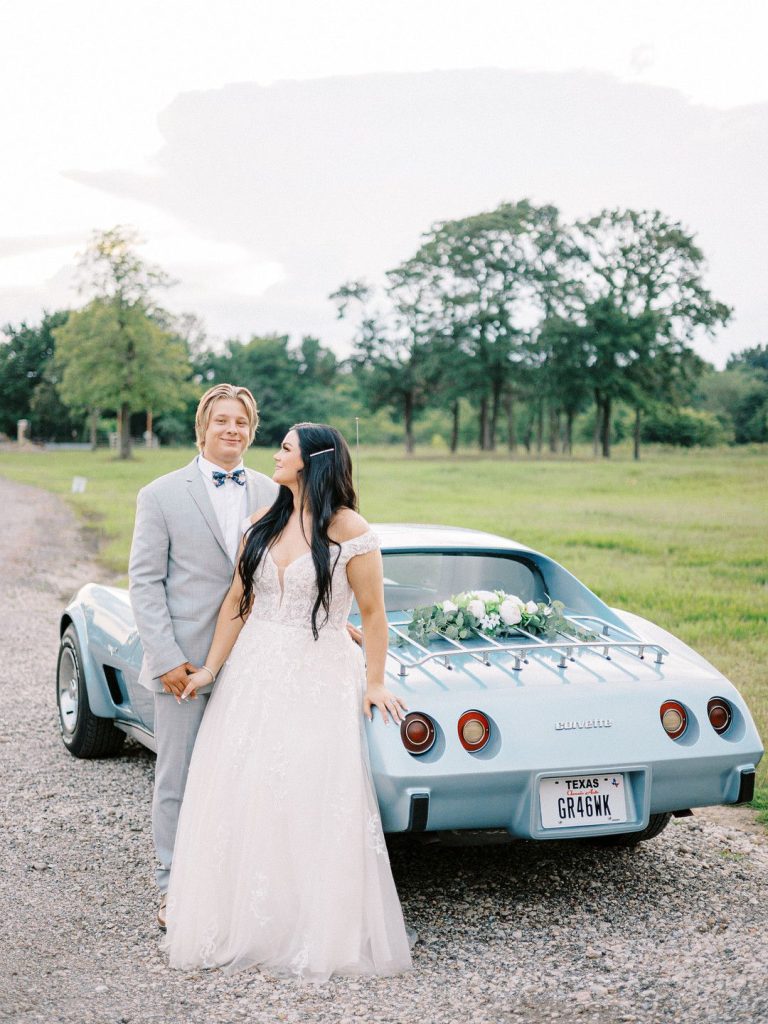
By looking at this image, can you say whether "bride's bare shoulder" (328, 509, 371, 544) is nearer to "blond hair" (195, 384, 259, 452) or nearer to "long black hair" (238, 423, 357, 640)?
"long black hair" (238, 423, 357, 640)

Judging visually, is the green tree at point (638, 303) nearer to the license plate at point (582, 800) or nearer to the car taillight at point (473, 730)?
the license plate at point (582, 800)

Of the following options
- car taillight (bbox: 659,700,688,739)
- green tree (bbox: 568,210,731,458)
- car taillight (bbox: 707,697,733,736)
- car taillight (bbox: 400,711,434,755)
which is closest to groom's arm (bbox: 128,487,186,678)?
car taillight (bbox: 400,711,434,755)

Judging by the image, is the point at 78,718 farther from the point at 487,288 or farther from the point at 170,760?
the point at 487,288

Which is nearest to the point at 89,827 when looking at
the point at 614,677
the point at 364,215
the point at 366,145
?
the point at 614,677

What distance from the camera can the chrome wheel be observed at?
18.3ft

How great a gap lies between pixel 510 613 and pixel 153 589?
1.39 meters

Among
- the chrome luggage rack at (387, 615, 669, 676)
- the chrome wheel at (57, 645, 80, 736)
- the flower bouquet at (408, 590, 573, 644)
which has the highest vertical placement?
the flower bouquet at (408, 590, 573, 644)

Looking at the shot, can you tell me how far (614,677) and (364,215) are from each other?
30012mm

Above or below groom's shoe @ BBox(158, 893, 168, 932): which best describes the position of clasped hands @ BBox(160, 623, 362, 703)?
above

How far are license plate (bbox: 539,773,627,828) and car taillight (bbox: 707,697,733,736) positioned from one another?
45 cm

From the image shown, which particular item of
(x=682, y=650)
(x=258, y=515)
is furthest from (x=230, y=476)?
(x=682, y=650)

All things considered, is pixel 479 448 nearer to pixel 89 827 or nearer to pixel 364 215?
pixel 364 215

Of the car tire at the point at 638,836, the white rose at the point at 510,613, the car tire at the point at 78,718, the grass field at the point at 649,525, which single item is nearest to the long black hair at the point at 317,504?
the white rose at the point at 510,613

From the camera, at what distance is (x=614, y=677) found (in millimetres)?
3721
